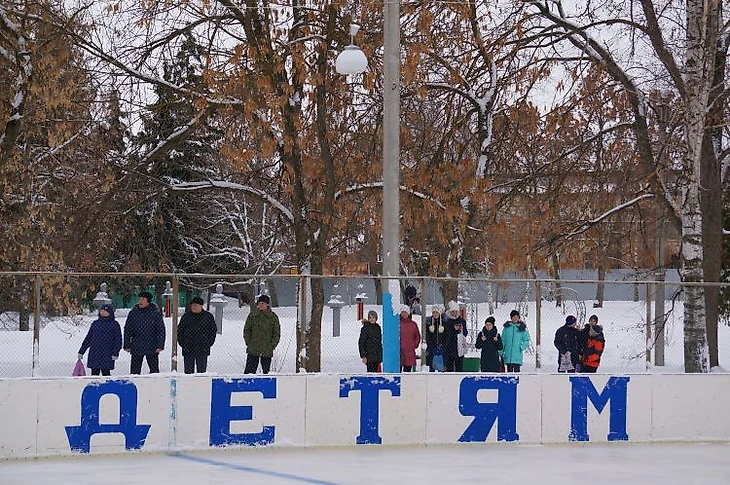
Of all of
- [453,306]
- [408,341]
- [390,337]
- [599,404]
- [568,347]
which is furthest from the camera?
[453,306]

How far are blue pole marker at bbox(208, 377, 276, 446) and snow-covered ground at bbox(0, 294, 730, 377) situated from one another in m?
0.44

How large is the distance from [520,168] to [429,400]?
9048 mm

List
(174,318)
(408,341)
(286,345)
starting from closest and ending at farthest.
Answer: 1. (174,318)
2. (286,345)
3. (408,341)

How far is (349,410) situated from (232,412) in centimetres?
149

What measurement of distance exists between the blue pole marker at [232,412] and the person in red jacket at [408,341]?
11.1ft

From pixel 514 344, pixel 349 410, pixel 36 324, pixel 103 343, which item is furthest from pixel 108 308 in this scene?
pixel 514 344

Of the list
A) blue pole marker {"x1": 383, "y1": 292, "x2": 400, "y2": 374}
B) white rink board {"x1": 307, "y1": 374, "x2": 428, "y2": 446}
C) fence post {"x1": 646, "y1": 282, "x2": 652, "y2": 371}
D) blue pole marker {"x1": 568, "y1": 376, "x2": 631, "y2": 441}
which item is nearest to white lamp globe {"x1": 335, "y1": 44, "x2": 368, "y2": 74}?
blue pole marker {"x1": 383, "y1": 292, "x2": 400, "y2": 374}

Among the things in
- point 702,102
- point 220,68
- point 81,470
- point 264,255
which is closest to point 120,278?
point 81,470

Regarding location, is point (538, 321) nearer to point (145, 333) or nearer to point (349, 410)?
point (349, 410)

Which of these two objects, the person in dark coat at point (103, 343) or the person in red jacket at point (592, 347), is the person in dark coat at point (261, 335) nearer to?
the person in dark coat at point (103, 343)

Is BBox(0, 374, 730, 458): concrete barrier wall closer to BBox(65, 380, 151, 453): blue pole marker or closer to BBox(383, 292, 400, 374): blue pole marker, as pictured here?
BBox(65, 380, 151, 453): blue pole marker

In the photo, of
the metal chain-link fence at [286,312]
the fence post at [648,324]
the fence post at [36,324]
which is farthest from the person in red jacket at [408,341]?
the fence post at [36,324]

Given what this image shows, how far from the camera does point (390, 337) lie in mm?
15312

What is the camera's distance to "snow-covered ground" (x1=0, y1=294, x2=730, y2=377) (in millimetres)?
15289
